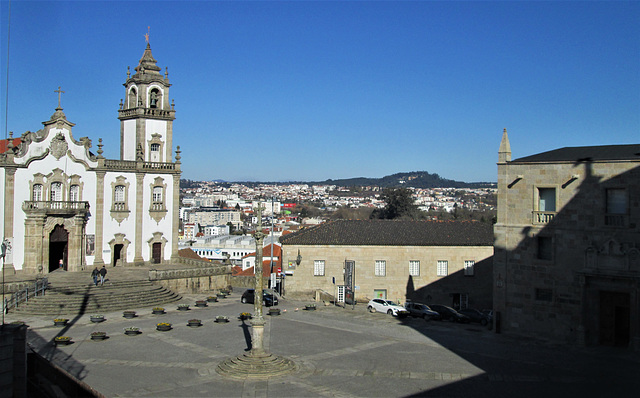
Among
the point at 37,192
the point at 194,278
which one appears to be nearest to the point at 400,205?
the point at 194,278

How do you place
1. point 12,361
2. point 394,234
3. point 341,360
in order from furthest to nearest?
point 394,234
point 341,360
point 12,361

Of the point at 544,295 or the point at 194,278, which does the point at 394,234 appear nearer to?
the point at 194,278

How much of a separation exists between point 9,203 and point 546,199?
1320 inches

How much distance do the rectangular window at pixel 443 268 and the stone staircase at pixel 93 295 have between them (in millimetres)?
19388

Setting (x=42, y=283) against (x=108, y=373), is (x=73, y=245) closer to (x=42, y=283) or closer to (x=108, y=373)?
(x=42, y=283)

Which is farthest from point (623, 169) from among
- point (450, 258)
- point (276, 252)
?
point (276, 252)

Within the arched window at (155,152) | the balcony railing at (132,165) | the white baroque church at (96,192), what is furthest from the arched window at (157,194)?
the arched window at (155,152)

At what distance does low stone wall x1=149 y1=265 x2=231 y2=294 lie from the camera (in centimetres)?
4219

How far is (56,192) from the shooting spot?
141 feet

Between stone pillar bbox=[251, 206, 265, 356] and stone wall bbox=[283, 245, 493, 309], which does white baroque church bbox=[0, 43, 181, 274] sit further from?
Answer: stone pillar bbox=[251, 206, 265, 356]

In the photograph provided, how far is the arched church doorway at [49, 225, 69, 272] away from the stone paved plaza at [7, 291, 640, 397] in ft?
34.3

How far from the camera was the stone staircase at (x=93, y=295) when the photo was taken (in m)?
34.6

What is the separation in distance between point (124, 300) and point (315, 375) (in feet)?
62.5

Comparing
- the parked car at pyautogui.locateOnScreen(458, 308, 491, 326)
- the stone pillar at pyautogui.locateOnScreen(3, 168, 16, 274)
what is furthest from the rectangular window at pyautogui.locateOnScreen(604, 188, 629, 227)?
the stone pillar at pyautogui.locateOnScreen(3, 168, 16, 274)
